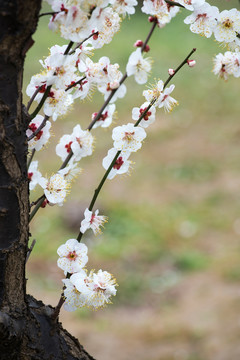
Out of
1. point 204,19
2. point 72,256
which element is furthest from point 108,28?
point 72,256

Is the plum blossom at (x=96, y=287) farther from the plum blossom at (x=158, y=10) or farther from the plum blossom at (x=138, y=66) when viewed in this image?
the plum blossom at (x=158, y=10)

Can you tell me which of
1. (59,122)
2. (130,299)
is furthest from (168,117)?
(130,299)

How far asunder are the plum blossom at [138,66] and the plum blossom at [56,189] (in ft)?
0.88

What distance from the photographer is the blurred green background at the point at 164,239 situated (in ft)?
13.9

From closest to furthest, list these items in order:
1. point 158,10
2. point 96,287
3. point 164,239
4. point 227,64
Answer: point 158,10 < point 96,287 < point 227,64 < point 164,239

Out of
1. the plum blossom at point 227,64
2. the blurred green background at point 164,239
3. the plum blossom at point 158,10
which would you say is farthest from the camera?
the blurred green background at point 164,239

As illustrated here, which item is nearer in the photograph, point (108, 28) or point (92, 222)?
point (108, 28)

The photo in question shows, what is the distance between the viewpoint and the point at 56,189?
4.00 feet

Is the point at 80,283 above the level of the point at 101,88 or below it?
below

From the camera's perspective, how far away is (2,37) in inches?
39.1

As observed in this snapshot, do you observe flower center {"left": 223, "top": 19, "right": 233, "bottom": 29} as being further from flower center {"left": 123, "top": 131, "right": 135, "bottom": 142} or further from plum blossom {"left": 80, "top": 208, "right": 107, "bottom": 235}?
plum blossom {"left": 80, "top": 208, "right": 107, "bottom": 235}

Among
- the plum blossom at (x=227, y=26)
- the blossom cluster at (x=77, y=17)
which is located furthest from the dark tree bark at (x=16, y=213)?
the plum blossom at (x=227, y=26)

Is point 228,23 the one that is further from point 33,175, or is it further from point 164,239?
point 164,239

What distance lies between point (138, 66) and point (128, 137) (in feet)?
0.51
